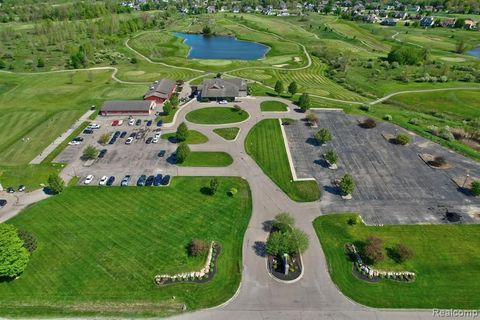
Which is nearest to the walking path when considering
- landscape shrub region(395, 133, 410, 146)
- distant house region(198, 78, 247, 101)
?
distant house region(198, 78, 247, 101)

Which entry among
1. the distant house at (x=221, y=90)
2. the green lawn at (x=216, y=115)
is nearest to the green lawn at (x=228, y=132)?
the green lawn at (x=216, y=115)

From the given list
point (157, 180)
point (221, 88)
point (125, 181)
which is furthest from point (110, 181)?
point (221, 88)

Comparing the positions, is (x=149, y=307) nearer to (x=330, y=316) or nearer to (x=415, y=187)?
(x=330, y=316)

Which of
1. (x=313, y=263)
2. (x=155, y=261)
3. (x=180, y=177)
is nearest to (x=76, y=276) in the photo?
(x=155, y=261)

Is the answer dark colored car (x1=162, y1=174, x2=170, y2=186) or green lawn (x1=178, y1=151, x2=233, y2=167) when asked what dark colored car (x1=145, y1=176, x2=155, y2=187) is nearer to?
dark colored car (x1=162, y1=174, x2=170, y2=186)

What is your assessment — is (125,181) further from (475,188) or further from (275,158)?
(475,188)

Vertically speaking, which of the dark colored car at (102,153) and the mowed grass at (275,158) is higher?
the mowed grass at (275,158)

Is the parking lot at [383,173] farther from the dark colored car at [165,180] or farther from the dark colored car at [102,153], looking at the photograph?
the dark colored car at [102,153]
